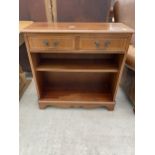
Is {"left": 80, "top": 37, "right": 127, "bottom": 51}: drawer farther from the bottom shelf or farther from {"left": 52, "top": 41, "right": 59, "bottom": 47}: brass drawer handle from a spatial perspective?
the bottom shelf

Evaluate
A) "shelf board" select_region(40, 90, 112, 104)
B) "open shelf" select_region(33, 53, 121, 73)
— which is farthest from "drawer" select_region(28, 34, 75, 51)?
"shelf board" select_region(40, 90, 112, 104)

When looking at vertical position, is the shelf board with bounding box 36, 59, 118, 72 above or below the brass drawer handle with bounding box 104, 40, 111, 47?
below

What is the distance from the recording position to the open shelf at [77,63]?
1540mm

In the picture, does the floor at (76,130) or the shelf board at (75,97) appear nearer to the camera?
the floor at (76,130)

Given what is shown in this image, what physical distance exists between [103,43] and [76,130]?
0.72 meters

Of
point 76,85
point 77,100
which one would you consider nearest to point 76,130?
point 77,100

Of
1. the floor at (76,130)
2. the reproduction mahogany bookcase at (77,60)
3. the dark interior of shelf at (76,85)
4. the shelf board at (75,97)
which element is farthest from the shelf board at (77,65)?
the floor at (76,130)

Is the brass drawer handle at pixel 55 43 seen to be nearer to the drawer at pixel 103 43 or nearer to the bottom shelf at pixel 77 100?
the drawer at pixel 103 43

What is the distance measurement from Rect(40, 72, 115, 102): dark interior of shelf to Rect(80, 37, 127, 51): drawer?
0.41 m

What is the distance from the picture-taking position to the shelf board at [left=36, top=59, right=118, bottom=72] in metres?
1.54

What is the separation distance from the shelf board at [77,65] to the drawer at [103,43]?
0.21 metres

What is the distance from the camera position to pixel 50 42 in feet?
4.56

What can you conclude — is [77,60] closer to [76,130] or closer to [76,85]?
[76,85]

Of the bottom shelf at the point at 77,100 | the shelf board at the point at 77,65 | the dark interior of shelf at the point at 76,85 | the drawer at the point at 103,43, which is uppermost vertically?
the drawer at the point at 103,43
